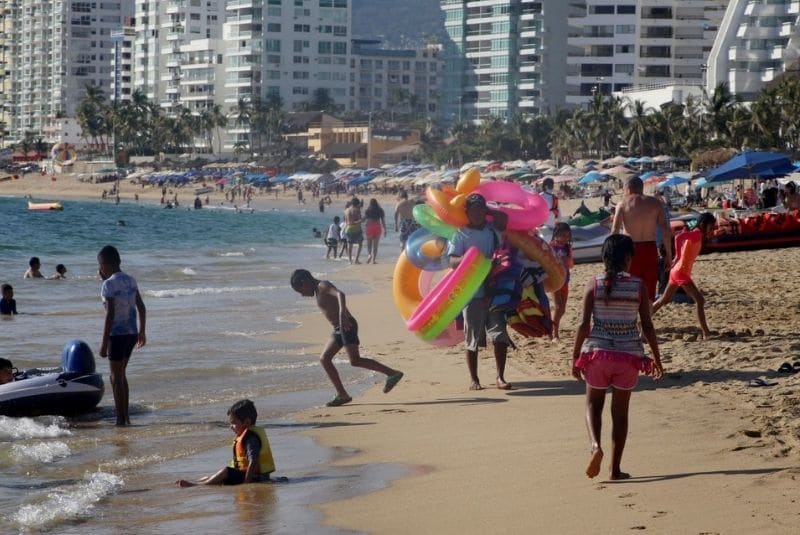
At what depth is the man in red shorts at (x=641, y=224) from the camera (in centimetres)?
1087

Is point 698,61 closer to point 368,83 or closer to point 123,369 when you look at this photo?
point 368,83

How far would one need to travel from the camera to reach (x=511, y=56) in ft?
400

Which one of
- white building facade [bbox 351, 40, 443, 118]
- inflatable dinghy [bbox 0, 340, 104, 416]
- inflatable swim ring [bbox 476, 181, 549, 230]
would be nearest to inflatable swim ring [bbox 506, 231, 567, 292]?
inflatable swim ring [bbox 476, 181, 549, 230]

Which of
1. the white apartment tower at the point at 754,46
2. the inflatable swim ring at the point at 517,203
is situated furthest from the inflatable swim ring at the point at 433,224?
the white apartment tower at the point at 754,46

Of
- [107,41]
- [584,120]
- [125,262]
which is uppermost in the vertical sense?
[107,41]

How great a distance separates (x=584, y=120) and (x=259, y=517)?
85.9 meters

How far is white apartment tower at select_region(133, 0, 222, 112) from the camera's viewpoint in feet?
473

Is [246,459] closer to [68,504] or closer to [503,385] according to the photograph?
[68,504]

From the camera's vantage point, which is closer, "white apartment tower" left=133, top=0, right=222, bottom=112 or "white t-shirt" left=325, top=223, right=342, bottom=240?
"white t-shirt" left=325, top=223, right=342, bottom=240

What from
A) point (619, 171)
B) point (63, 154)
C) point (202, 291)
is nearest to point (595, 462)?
point (202, 291)

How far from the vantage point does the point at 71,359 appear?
10688 mm

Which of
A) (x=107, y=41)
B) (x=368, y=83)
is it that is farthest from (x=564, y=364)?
(x=107, y=41)

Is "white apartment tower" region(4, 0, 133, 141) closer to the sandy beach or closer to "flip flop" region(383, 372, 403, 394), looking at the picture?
the sandy beach

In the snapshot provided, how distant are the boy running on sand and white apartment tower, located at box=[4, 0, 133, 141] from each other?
155119mm
